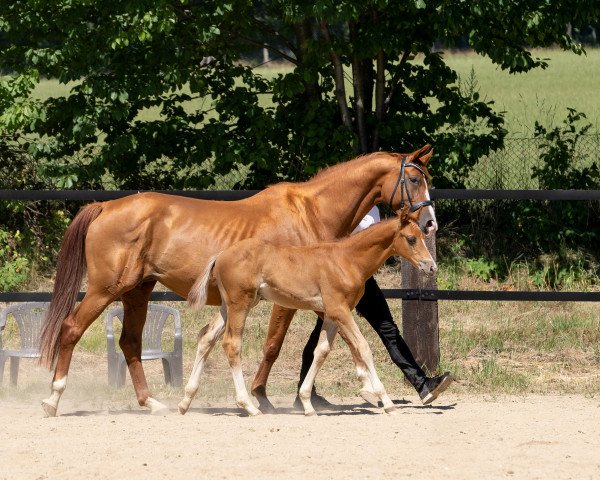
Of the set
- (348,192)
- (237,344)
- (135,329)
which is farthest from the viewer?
(135,329)

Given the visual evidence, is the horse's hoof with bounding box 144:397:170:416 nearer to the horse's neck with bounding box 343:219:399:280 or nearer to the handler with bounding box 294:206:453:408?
the handler with bounding box 294:206:453:408

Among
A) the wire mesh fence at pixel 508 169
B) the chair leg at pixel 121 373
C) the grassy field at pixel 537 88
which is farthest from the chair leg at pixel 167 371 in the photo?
the grassy field at pixel 537 88

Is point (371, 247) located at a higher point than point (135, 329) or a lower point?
higher

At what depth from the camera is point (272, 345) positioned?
8.30 meters

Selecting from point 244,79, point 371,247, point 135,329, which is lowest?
point 135,329

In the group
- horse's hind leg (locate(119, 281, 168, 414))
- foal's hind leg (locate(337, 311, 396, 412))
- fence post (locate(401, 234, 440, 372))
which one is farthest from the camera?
fence post (locate(401, 234, 440, 372))

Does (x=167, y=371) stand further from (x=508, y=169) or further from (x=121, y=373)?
(x=508, y=169)

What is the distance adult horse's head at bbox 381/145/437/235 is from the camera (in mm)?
7914

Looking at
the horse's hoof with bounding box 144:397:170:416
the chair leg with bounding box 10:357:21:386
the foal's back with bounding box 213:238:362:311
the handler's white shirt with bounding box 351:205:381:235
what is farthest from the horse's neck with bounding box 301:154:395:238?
the chair leg with bounding box 10:357:21:386

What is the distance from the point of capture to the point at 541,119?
22688mm

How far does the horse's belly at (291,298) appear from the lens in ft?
25.5

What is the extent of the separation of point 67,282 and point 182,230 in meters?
0.95

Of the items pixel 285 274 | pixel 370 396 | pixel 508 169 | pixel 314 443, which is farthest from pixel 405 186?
pixel 508 169

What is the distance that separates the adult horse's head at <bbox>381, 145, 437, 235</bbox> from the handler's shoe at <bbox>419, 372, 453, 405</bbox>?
1.04 meters
